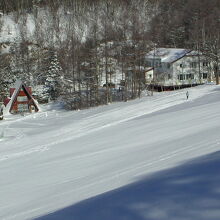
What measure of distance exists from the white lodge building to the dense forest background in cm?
153

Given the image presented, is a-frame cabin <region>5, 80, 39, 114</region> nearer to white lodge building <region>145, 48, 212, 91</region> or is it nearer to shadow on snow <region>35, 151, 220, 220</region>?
white lodge building <region>145, 48, 212, 91</region>

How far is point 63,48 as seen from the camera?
53.4 m

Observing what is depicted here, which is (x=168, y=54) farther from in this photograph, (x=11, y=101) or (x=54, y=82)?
(x=11, y=101)

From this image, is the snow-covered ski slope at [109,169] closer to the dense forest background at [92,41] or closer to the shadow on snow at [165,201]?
the shadow on snow at [165,201]

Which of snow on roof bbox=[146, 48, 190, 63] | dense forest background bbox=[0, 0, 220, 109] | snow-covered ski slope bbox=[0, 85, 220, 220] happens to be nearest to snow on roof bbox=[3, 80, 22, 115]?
dense forest background bbox=[0, 0, 220, 109]

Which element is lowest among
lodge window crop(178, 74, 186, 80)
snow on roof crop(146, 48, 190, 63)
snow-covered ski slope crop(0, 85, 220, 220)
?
snow-covered ski slope crop(0, 85, 220, 220)

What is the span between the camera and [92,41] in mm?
55062

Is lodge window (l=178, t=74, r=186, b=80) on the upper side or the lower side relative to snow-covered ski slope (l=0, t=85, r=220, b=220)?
upper

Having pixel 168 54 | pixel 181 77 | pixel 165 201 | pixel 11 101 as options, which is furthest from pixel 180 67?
pixel 165 201

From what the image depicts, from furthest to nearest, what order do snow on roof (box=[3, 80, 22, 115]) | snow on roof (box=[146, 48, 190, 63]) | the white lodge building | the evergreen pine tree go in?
snow on roof (box=[146, 48, 190, 63]), the white lodge building, the evergreen pine tree, snow on roof (box=[3, 80, 22, 115])

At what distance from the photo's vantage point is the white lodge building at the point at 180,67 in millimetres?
45969

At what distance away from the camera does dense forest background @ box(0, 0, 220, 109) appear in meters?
37.5

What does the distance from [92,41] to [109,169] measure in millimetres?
46877

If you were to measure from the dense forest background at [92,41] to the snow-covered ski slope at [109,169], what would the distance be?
49.3 ft
